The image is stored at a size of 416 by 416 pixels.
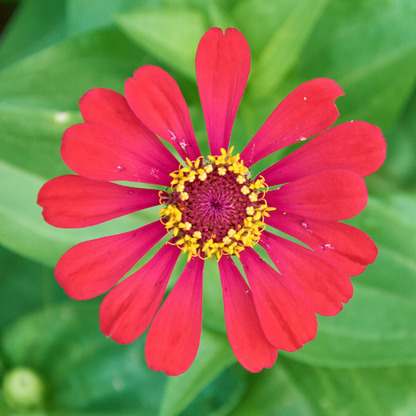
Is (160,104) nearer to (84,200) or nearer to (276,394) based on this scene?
(84,200)

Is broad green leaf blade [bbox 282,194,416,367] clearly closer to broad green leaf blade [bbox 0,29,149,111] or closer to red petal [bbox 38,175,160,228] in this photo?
red petal [bbox 38,175,160,228]

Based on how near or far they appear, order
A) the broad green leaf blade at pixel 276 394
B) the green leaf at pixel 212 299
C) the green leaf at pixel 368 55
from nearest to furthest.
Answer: the green leaf at pixel 212 299 < the green leaf at pixel 368 55 < the broad green leaf blade at pixel 276 394

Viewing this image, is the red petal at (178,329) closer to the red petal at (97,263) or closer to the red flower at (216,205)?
the red flower at (216,205)

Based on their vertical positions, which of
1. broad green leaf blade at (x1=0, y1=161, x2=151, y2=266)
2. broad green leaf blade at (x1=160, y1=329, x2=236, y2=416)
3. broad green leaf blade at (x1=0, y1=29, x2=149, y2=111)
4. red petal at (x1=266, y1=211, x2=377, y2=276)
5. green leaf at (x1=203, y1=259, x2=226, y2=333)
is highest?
broad green leaf blade at (x1=0, y1=29, x2=149, y2=111)

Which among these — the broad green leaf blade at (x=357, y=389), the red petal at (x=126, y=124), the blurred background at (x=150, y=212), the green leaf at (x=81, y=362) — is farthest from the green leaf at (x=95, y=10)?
the broad green leaf blade at (x=357, y=389)

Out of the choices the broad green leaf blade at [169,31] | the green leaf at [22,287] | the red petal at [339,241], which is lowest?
the green leaf at [22,287]

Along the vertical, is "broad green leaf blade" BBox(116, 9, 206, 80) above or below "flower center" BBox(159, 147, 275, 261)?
above

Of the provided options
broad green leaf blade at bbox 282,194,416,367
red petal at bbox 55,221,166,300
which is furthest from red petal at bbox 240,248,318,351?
broad green leaf blade at bbox 282,194,416,367
